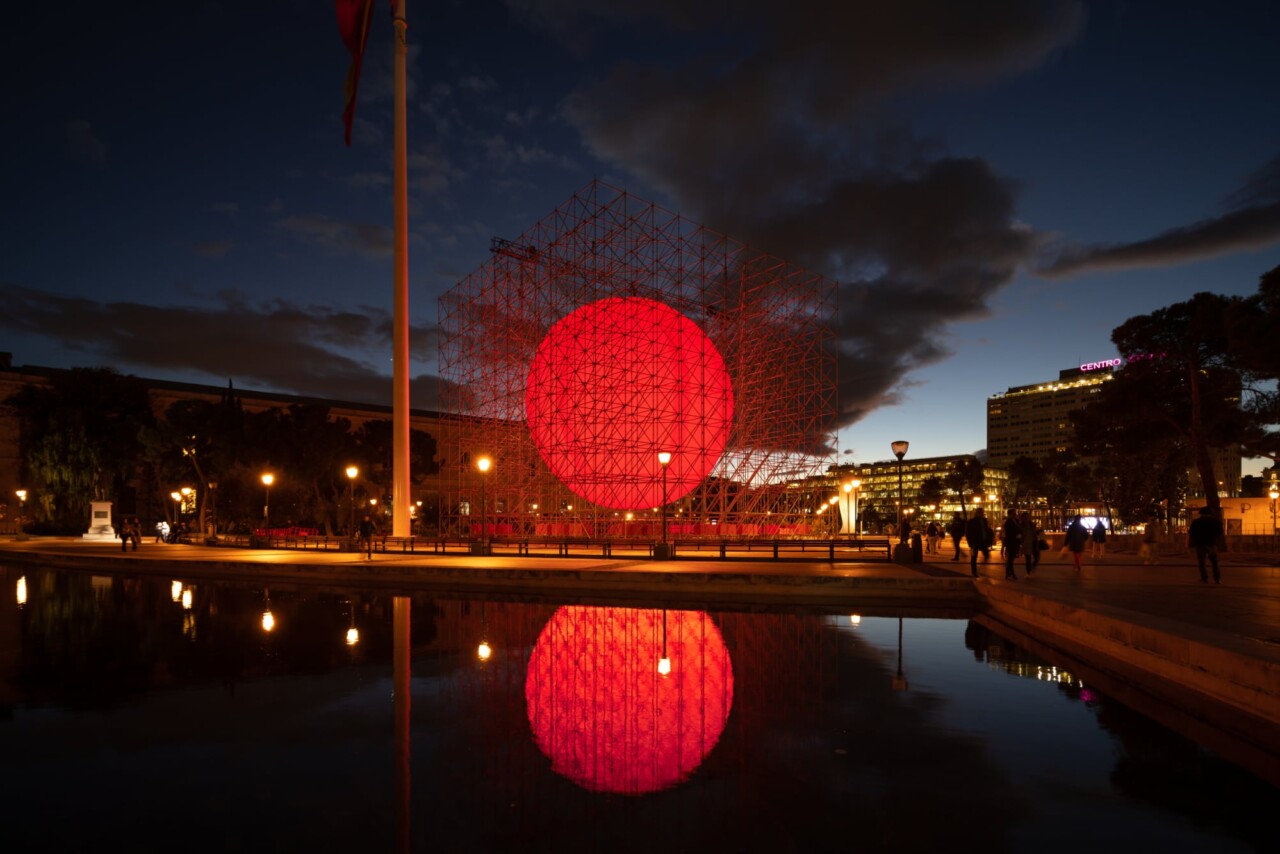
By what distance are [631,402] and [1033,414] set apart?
143024 millimetres

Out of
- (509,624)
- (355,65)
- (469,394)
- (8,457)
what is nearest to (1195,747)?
(509,624)

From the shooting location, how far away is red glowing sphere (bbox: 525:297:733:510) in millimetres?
33688

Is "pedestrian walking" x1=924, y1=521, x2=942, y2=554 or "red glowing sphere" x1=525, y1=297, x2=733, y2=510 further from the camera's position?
"red glowing sphere" x1=525, y1=297, x2=733, y2=510

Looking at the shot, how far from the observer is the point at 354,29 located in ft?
92.3

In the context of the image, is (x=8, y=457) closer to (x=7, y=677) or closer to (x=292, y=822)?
(x=7, y=677)

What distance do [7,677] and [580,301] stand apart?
29.1 metres

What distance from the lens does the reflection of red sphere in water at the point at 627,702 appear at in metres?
5.74

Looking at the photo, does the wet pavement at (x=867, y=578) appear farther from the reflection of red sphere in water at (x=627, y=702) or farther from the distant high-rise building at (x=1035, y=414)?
the distant high-rise building at (x=1035, y=414)

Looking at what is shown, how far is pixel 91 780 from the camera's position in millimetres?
5559

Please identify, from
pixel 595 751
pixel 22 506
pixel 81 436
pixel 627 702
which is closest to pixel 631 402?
pixel 627 702

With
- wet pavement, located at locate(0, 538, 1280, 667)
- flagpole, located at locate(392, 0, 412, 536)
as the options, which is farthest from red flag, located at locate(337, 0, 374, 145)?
wet pavement, located at locate(0, 538, 1280, 667)

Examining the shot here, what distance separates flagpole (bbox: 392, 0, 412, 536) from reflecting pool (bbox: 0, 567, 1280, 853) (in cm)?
2097

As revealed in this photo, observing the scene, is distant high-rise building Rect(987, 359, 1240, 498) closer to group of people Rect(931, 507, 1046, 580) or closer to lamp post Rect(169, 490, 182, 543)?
lamp post Rect(169, 490, 182, 543)

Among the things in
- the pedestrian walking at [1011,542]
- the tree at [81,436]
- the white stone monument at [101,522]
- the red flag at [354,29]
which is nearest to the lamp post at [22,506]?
the tree at [81,436]
